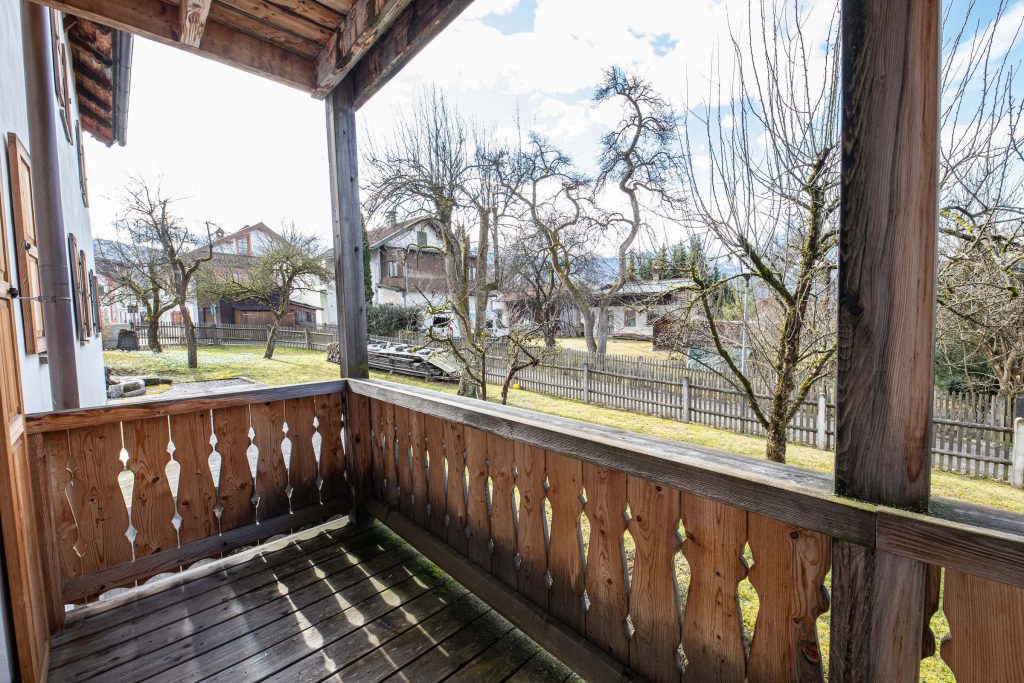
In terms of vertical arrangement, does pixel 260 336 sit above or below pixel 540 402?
above

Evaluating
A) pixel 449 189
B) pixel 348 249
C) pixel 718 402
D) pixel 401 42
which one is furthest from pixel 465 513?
pixel 449 189

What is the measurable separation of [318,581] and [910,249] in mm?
2516

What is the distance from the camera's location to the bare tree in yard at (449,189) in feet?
25.5

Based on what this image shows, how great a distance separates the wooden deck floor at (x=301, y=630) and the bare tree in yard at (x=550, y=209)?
6311 millimetres

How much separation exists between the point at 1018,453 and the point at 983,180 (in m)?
3.57

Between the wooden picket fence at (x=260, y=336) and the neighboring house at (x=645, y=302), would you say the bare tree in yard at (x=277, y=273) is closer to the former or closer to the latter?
the wooden picket fence at (x=260, y=336)

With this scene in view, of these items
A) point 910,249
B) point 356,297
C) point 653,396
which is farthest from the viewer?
point 653,396

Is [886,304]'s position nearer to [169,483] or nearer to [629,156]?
[169,483]

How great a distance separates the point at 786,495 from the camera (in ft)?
3.30

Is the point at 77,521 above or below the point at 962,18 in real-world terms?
below

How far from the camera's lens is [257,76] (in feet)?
7.63

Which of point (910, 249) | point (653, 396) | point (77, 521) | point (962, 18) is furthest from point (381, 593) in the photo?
point (653, 396)

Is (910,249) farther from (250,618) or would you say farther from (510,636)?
(250,618)

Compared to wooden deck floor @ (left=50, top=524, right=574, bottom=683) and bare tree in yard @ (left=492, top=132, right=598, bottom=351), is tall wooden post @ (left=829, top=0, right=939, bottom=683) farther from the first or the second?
bare tree in yard @ (left=492, top=132, right=598, bottom=351)
